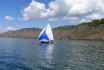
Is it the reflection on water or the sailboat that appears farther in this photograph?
the sailboat

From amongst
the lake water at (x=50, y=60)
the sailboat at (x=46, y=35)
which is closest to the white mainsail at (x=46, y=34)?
the sailboat at (x=46, y=35)

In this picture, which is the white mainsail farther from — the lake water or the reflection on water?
the reflection on water

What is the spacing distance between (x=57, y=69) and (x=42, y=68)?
9.15 feet

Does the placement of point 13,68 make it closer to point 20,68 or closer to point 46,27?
point 20,68

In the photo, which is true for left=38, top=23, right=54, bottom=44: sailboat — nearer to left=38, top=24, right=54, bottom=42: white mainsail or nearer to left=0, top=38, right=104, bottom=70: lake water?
left=38, top=24, right=54, bottom=42: white mainsail

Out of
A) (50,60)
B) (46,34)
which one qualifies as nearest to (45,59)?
(50,60)

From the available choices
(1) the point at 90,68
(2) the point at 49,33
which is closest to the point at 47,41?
(2) the point at 49,33

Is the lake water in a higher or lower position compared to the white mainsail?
lower

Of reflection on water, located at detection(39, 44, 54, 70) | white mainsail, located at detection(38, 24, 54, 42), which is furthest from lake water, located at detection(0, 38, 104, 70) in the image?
white mainsail, located at detection(38, 24, 54, 42)

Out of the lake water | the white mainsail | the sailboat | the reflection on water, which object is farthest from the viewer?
the sailboat

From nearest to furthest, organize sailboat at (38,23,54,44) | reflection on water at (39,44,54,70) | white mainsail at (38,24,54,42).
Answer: reflection on water at (39,44,54,70) → white mainsail at (38,24,54,42) → sailboat at (38,23,54,44)

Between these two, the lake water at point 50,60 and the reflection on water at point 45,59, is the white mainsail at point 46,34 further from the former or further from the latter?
the reflection on water at point 45,59

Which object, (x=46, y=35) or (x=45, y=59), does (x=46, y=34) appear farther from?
(x=45, y=59)

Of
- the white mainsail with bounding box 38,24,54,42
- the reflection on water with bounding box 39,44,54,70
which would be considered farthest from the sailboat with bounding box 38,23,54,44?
the reflection on water with bounding box 39,44,54,70
